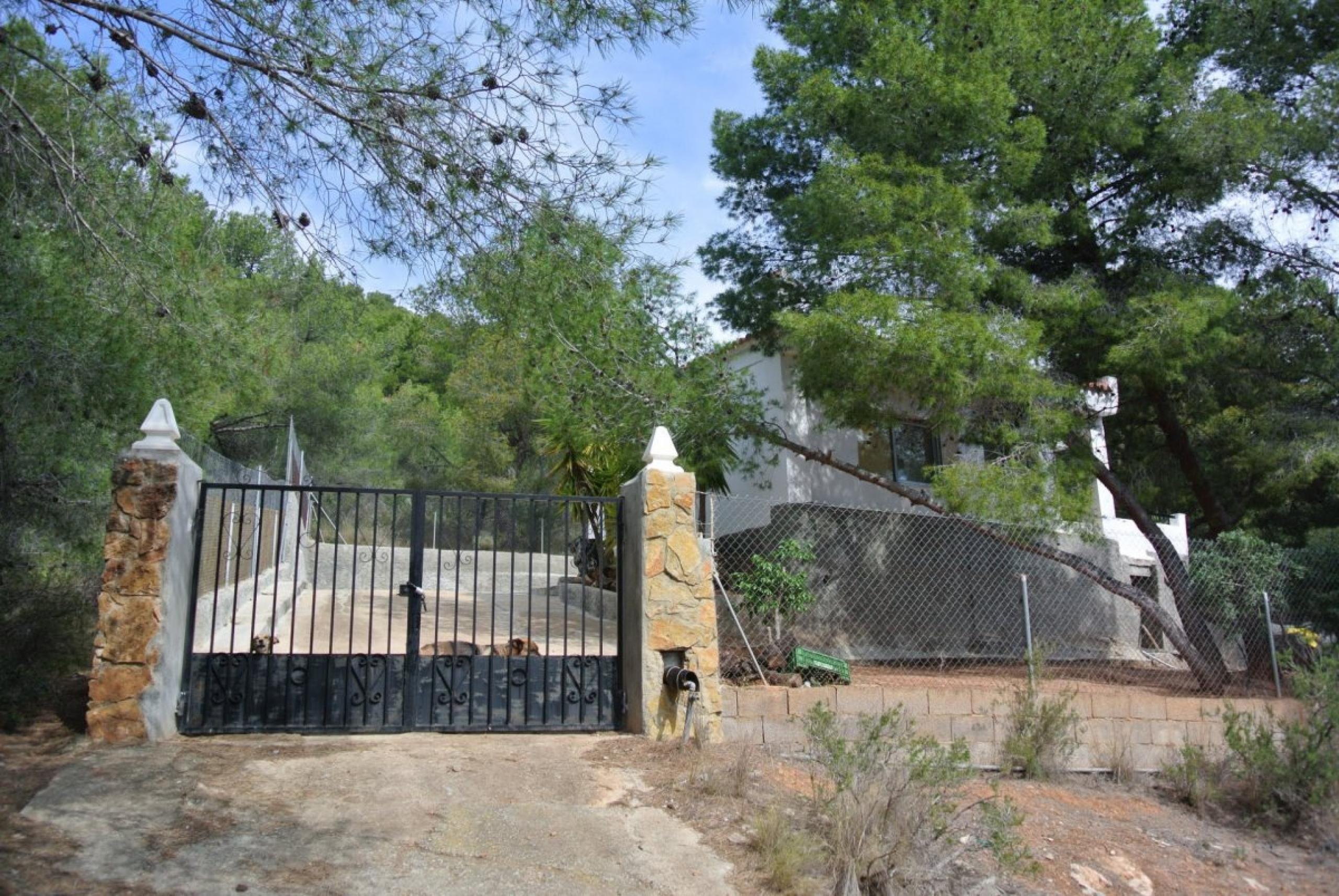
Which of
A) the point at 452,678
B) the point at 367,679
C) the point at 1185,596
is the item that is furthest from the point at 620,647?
the point at 1185,596

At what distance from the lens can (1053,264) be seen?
44.1 ft

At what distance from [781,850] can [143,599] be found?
4167mm

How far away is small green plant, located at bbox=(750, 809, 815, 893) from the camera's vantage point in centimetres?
492

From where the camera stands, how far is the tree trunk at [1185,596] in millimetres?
11883

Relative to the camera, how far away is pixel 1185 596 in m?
12.3

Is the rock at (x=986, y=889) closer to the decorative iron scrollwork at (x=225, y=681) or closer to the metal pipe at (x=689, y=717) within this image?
the metal pipe at (x=689, y=717)

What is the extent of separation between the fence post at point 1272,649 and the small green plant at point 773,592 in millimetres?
5448

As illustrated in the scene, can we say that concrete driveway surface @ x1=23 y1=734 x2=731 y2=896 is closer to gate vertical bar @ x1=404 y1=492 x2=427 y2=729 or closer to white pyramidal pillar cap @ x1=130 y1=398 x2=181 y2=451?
gate vertical bar @ x1=404 y1=492 x2=427 y2=729

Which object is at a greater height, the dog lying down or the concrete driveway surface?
the dog lying down

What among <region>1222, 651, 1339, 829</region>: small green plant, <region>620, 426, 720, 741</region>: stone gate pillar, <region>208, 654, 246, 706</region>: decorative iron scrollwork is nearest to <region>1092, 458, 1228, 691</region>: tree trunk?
<region>1222, 651, 1339, 829</region>: small green plant

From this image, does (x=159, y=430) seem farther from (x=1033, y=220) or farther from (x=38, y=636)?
(x=1033, y=220)

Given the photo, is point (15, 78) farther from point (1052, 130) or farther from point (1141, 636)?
point (1141, 636)

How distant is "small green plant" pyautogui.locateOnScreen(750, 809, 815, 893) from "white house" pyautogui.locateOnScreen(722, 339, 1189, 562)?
326 inches

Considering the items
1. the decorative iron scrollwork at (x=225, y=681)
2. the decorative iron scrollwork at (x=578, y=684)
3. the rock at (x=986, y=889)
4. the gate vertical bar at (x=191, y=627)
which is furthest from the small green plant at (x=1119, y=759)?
the gate vertical bar at (x=191, y=627)
